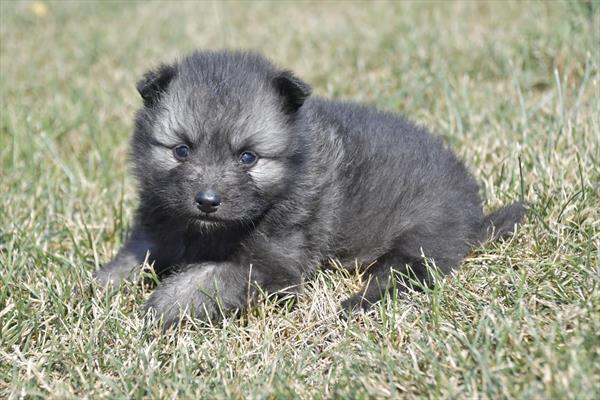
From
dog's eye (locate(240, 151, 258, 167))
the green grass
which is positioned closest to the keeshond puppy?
dog's eye (locate(240, 151, 258, 167))

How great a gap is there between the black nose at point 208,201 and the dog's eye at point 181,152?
0.25m

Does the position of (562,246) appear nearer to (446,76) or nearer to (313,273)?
(313,273)

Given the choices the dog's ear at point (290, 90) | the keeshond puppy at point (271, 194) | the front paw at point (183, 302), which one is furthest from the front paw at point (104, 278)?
the dog's ear at point (290, 90)

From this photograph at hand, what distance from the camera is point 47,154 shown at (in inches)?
229

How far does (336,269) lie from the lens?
4223 mm

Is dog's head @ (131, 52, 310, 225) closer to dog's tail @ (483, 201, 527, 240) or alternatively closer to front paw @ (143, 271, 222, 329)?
front paw @ (143, 271, 222, 329)

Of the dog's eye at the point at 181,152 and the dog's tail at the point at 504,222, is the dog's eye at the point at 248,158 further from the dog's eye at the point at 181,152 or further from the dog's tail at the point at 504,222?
the dog's tail at the point at 504,222

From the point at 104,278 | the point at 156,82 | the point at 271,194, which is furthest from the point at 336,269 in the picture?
the point at 156,82

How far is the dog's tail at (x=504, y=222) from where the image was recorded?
423cm

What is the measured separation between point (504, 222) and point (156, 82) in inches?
77.0

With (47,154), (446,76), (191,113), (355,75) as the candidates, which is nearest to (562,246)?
(191,113)

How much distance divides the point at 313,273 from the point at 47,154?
266cm

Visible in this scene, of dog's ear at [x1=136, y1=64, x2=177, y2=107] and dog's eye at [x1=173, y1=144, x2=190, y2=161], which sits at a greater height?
dog's ear at [x1=136, y1=64, x2=177, y2=107]

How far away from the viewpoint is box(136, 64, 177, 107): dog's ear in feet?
12.5
